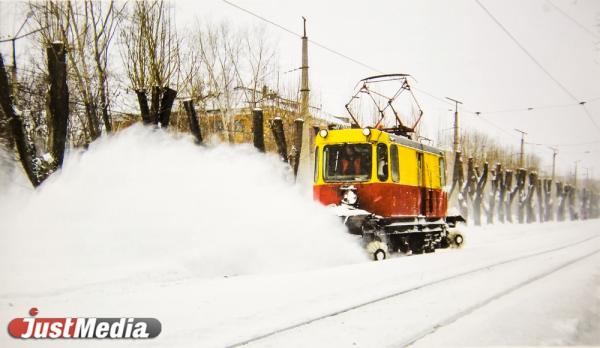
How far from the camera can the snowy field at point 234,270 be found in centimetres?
558

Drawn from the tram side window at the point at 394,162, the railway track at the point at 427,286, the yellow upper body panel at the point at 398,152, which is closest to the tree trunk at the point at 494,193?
the yellow upper body panel at the point at 398,152

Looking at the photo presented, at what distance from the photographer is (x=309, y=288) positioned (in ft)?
26.0

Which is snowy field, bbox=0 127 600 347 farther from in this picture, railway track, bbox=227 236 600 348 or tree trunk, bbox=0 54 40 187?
tree trunk, bbox=0 54 40 187

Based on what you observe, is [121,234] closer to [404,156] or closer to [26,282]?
[26,282]

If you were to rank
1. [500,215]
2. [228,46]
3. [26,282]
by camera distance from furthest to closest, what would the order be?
[500,215] → [228,46] → [26,282]

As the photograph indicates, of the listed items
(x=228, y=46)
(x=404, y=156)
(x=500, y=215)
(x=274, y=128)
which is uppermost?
(x=228, y=46)

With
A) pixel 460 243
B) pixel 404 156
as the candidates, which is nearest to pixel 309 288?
pixel 404 156

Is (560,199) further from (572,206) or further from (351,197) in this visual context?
(351,197)

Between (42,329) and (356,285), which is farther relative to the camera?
(356,285)

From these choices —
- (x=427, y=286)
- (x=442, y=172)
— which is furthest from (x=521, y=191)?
(x=427, y=286)

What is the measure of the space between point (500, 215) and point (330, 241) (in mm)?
39015

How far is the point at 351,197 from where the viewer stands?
12.4 m

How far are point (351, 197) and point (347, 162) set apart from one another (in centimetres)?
105

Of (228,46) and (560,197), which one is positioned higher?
(228,46)
